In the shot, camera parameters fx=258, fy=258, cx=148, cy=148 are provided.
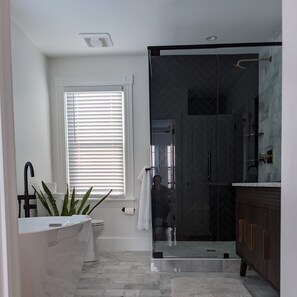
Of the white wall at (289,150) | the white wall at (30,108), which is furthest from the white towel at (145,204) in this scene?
the white wall at (289,150)

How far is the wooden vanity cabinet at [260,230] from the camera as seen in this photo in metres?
1.72

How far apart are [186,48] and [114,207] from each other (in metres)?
2.09

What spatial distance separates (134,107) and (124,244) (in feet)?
5.74

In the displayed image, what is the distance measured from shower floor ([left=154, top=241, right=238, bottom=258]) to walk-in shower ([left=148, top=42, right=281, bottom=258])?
0.02 metres

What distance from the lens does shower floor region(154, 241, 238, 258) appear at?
8.95 ft

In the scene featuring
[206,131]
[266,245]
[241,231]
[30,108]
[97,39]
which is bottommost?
[241,231]

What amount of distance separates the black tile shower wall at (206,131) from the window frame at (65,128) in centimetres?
36

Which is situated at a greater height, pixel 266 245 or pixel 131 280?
pixel 266 245

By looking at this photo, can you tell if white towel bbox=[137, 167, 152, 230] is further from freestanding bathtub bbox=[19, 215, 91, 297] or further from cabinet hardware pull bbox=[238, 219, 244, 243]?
freestanding bathtub bbox=[19, 215, 91, 297]

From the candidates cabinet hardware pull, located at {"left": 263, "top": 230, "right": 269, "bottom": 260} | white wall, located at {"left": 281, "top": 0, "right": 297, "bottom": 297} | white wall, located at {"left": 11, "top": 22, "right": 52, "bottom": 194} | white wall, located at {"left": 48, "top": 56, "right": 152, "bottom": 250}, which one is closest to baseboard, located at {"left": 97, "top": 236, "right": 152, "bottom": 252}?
white wall, located at {"left": 48, "top": 56, "right": 152, "bottom": 250}

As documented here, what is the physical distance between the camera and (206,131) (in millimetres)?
3270

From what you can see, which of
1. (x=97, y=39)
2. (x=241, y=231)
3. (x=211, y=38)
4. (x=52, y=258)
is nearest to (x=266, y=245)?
(x=241, y=231)

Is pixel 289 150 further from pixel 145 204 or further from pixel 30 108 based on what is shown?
pixel 30 108

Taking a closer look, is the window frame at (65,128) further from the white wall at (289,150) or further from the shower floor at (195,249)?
the white wall at (289,150)
